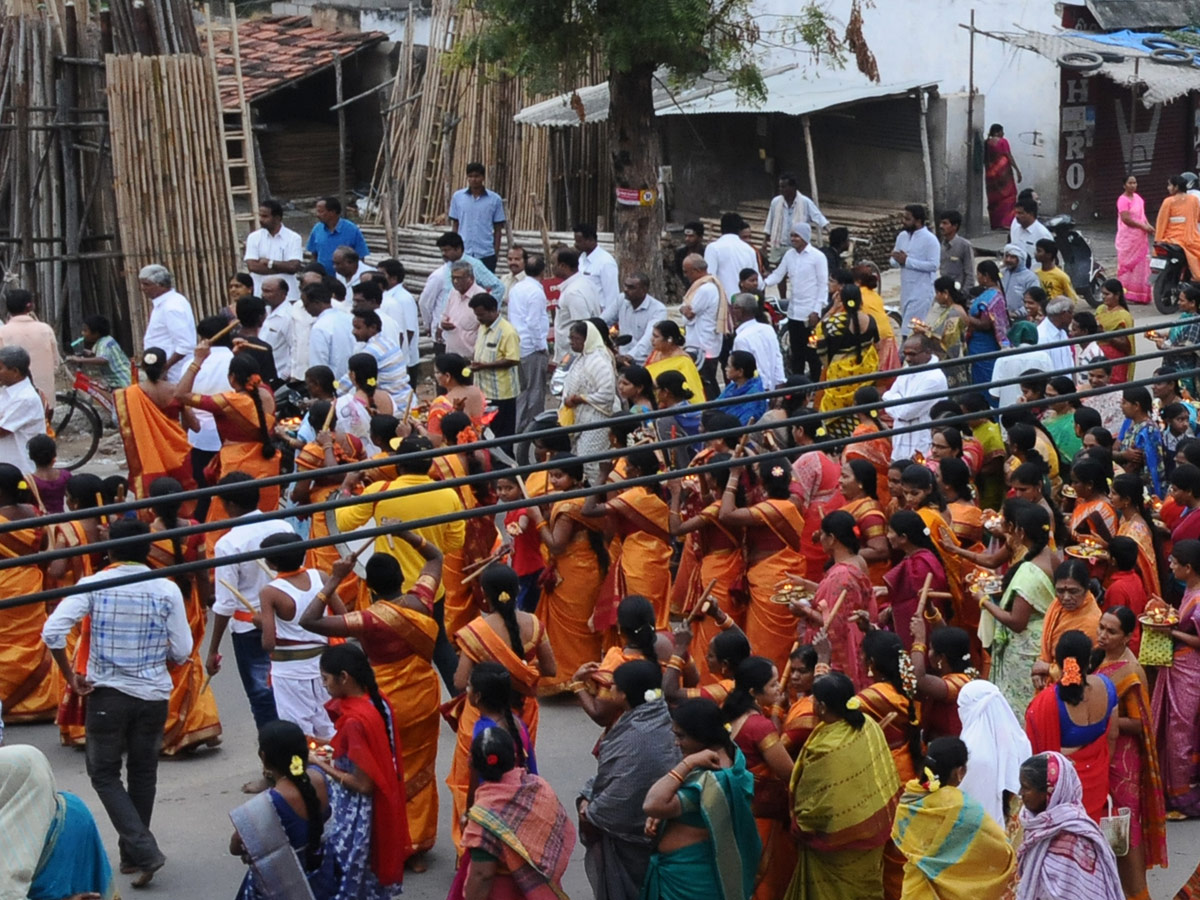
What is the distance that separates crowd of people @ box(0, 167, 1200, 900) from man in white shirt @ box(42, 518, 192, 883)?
15 millimetres

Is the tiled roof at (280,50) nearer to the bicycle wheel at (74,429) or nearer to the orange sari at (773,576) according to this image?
the bicycle wheel at (74,429)

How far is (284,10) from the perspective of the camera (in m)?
26.3

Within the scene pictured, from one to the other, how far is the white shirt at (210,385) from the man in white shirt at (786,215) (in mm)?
6544

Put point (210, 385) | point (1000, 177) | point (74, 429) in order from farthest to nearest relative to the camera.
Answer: point (1000, 177)
point (74, 429)
point (210, 385)

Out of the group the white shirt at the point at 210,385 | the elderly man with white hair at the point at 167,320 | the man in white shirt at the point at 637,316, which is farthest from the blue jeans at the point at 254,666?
the man in white shirt at the point at 637,316

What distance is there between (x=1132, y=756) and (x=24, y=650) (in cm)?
531

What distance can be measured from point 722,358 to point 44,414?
5.10 m

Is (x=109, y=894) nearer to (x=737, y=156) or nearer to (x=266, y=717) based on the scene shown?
(x=266, y=717)

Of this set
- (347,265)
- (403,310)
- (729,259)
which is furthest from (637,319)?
(347,265)

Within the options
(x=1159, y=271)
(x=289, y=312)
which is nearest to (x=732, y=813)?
(x=289, y=312)

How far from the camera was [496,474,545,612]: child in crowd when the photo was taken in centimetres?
859

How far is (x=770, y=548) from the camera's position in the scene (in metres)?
8.02

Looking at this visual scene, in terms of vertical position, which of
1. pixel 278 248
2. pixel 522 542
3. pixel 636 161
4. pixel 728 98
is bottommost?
pixel 522 542

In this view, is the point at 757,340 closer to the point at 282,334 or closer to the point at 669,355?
the point at 669,355
